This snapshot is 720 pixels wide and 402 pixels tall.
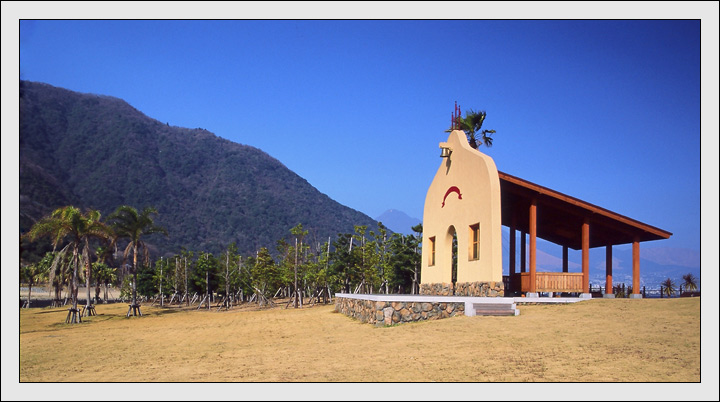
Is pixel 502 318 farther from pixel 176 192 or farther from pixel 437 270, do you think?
pixel 176 192

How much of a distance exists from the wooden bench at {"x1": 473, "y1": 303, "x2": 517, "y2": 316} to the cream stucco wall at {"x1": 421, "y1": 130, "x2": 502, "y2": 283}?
230cm

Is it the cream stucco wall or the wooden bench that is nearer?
the wooden bench

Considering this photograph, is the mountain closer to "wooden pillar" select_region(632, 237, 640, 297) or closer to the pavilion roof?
the pavilion roof

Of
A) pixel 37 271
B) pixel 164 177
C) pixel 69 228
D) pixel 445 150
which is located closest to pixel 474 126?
pixel 445 150

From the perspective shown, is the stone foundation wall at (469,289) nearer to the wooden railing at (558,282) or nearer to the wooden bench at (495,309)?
the wooden bench at (495,309)

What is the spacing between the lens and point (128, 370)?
11.7 m

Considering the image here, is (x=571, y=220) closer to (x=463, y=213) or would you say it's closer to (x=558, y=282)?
(x=558, y=282)

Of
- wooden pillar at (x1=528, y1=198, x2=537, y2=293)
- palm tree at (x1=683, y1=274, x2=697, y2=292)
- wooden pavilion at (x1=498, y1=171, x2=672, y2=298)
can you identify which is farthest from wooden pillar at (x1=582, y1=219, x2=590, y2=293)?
palm tree at (x1=683, y1=274, x2=697, y2=292)

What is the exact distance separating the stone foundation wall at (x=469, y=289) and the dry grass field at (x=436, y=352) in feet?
3.17

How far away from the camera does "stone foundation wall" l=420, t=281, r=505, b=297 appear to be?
18.5m

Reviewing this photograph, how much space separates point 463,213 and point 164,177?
4969 inches

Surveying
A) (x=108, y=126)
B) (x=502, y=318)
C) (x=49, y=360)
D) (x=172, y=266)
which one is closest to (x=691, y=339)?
(x=502, y=318)

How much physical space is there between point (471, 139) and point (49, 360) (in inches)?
794

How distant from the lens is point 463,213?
71.4 ft
